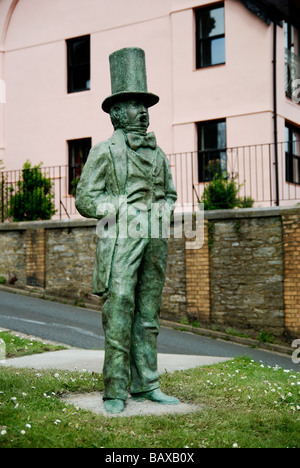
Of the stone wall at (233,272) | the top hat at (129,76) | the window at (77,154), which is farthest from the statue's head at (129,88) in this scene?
the window at (77,154)

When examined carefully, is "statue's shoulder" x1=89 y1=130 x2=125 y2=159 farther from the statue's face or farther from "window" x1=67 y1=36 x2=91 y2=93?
"window" x1=67 y1=36 x2=91 y2=93

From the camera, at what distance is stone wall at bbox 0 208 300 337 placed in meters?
12.1

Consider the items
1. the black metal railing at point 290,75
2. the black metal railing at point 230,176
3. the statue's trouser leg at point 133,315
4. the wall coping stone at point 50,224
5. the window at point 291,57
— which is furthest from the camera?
the window at point 291,57

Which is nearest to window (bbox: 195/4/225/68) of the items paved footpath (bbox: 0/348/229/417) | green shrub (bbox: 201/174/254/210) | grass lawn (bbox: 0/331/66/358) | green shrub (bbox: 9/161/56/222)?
green shrub (bbox: 201/174/254/210)

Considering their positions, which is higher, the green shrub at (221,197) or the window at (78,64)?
the window at (78,64)

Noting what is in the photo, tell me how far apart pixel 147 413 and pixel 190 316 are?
781 cm

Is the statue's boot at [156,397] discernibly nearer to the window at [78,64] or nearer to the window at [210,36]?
the window at [210,36]

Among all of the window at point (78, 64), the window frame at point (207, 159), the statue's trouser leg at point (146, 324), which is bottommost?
the statue's trouser leg at point (146, 324)

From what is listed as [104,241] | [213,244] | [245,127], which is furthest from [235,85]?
[104,241]

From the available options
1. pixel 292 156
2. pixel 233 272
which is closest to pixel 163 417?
pixel 233 272

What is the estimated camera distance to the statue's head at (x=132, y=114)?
5730 millimetres

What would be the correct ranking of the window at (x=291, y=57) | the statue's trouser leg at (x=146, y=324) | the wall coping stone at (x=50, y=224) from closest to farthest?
the statue's trouser leg at (x=146, y=324) < the wall coping stone at (x=50, y=224) < the window at (x=291, y=57)

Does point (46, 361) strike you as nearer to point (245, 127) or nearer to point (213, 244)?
point (213, 244)
